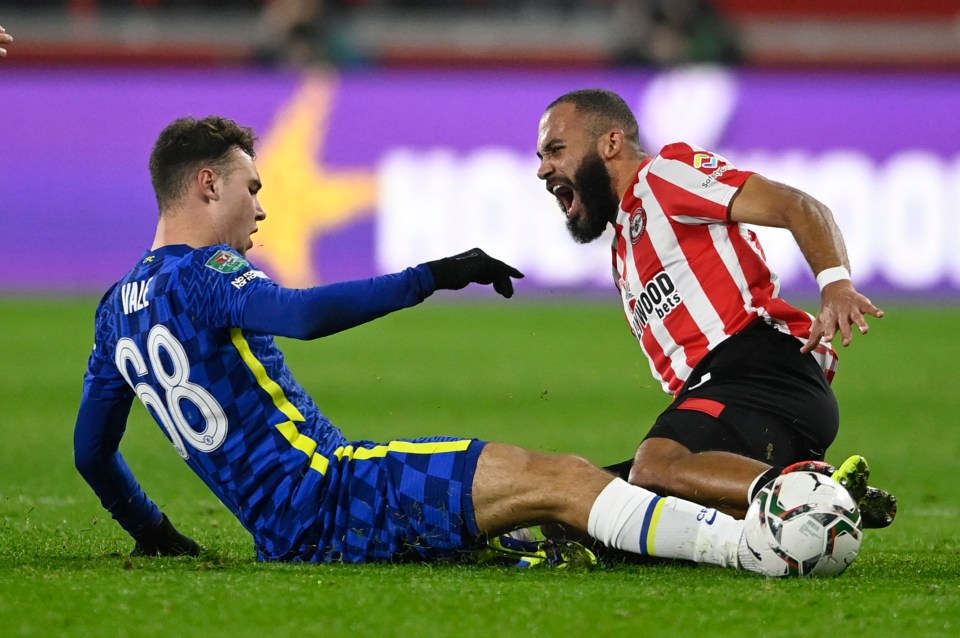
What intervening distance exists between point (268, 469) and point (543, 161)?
168 centimetres

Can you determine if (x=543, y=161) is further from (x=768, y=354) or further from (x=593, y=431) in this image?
(x=593, y=431)

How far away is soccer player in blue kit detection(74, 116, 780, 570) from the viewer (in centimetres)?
369

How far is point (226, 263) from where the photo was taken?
380cm

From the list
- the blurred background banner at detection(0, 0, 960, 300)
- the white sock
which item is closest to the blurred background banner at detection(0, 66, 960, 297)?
the blurred background banner at detection(0, 0, 960, 300)

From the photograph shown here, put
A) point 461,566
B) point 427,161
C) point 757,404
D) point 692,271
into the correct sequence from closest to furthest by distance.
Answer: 1. point 461,566
2. point 757,404
3. point 692,271
4. point 427,161

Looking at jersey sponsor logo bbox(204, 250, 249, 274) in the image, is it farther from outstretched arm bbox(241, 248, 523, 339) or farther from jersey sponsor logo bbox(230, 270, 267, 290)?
outstretched arm bbox(241, 248, 523, 339)

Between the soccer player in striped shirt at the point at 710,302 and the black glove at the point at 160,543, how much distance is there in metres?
1.40

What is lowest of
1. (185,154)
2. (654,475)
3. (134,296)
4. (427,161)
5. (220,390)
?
(654,475)

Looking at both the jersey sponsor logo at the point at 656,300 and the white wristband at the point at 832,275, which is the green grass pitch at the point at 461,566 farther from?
the jersey sponsor logo at the point at 656,300

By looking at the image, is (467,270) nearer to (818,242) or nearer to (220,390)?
(220,390)

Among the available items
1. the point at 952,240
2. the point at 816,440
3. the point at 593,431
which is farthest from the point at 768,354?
the point at 952,240

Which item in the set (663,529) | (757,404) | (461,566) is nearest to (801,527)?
(663,529)

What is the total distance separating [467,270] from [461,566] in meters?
0.84

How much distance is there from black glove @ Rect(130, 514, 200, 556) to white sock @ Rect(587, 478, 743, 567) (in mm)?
1319
